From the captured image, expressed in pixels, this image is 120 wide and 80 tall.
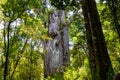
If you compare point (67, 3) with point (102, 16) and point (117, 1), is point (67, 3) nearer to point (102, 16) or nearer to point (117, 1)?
point (117, 1)

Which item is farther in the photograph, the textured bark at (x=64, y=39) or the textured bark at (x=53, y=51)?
the textured bark at (x=64, y=39)

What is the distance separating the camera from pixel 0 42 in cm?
1327

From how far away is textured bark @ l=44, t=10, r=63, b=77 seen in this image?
15.3 metres

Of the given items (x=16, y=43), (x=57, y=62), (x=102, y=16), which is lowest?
(x=57, y=62)

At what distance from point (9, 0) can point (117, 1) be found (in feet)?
12.4

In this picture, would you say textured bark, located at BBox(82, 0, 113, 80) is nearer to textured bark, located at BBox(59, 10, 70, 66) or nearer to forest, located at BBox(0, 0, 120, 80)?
forest, located at BBox(0, 0, 120, 80)

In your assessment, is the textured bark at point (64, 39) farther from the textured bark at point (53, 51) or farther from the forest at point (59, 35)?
the textured bark at point (53, 51)

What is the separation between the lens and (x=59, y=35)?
52.9ft

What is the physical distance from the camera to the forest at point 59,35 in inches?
273

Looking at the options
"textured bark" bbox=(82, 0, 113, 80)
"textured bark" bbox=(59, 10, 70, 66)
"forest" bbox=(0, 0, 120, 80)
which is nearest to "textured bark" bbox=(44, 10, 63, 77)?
"forest" bbox=(0, 0, 120, 80)

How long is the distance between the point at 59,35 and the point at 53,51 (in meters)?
1.03

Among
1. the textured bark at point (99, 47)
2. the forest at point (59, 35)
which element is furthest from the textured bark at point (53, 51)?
the textured bark at point (99, 47)

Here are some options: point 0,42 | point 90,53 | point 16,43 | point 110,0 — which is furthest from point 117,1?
point 0,42

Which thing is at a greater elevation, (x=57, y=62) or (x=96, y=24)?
(x=96, y=24)
